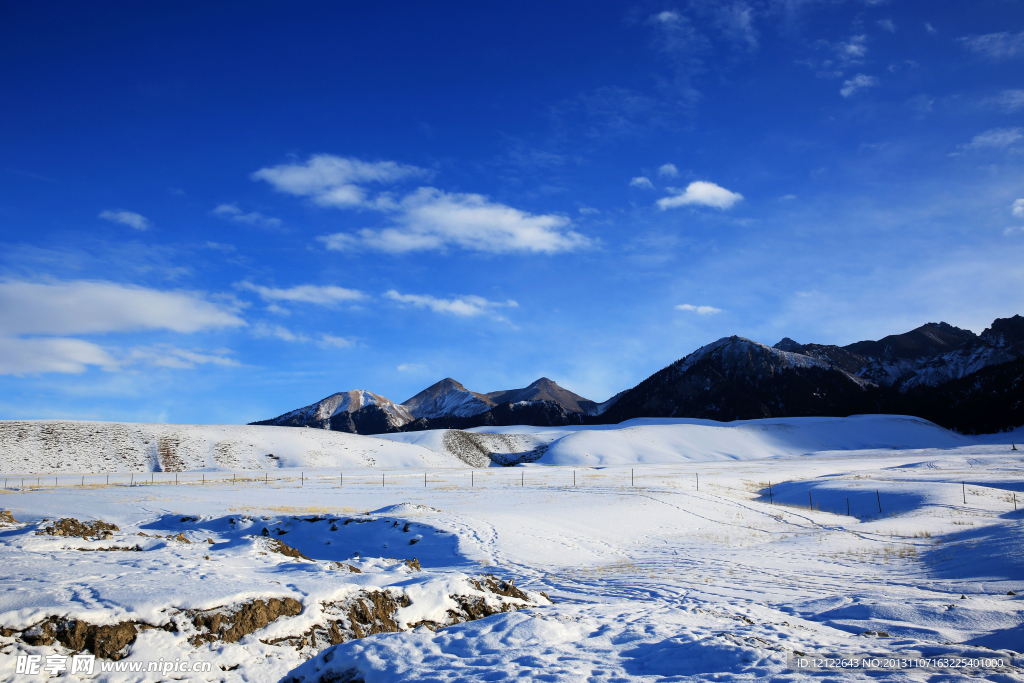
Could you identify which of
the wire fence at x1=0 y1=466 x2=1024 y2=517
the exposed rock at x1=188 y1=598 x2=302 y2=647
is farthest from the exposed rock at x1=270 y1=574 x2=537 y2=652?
the wire fence at x1=0 y1=466 x2=1024 y2=517

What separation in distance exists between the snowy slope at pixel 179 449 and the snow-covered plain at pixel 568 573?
24.9 meters

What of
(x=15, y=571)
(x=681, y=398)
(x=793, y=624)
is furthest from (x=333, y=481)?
(x=681, y=398)

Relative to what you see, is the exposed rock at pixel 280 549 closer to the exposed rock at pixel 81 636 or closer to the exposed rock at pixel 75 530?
the exposed rock at pixel 75 530

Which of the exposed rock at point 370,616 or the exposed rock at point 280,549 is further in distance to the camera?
the exposed rock at point 280,549

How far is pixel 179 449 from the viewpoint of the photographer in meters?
69.2

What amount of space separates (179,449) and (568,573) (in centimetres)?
6858

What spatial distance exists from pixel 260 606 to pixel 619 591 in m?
9.23

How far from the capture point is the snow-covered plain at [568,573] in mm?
7227

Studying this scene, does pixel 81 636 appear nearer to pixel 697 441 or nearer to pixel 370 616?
pixel 370 616

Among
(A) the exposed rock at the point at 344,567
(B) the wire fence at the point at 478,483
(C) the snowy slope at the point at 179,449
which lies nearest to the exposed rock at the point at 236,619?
(A) the exposed rock at the point at 344,567

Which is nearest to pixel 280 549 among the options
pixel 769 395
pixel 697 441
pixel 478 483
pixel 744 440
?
pixel 478 483

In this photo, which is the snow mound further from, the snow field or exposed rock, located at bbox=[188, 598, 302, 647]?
exposed rock, located at bbox=[188, 598, 302, 647]

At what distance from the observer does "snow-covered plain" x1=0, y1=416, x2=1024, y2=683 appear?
7227mm

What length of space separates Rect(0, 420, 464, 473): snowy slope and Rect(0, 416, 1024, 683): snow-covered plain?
2490cm
